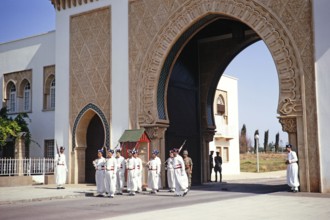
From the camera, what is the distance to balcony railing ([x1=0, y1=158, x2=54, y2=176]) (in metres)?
17.8

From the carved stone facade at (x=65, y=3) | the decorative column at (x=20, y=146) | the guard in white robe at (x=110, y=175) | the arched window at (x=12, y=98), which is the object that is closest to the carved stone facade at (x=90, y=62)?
the carved stone facade at (x=65, y=3)

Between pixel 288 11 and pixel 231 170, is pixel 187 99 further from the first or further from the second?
pixel 231 170

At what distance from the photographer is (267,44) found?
13891mm

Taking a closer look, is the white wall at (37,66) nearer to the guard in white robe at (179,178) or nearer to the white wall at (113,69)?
the white wall at (113,69)

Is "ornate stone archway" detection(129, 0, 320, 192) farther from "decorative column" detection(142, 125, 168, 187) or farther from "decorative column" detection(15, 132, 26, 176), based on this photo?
"decorative column" detection(15, 132, 26, 176)

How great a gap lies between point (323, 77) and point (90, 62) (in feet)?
30.0

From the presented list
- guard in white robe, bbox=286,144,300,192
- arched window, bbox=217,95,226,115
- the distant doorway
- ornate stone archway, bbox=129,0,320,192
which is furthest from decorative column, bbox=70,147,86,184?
arched window, bbox=217,95,226,115

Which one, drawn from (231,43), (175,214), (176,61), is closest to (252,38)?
(231,43)

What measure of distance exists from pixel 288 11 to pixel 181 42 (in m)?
4.18

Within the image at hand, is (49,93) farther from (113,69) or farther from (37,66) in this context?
(113,69)

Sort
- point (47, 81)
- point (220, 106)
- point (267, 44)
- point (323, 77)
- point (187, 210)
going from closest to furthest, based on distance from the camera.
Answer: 1. point (187, 210)
2. point (323, 77)
3. point (267, 44)
4. point (47, 81)
5. point (220, 106)

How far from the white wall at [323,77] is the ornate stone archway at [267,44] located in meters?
0.17

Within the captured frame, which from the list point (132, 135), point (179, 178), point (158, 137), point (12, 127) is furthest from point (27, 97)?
point (179, 178)

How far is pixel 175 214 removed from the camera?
823 centimetres
